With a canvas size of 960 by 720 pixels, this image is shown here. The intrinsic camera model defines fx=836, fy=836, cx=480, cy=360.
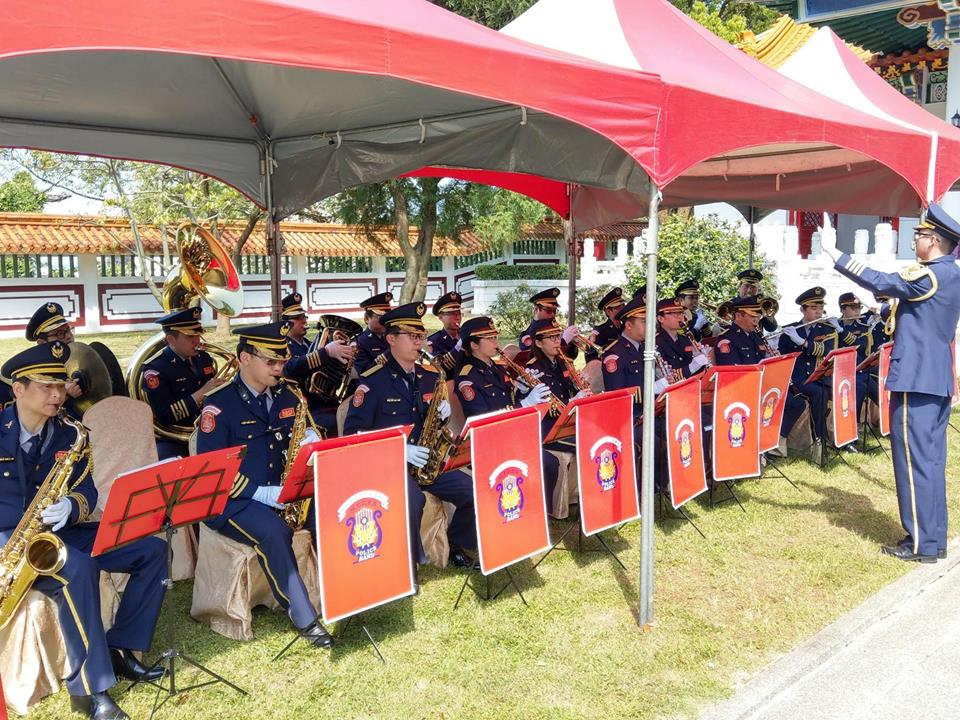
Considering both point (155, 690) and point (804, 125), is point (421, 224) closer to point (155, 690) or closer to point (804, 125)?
point (804, 125)

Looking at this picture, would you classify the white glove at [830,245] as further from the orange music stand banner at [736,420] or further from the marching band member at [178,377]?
the marching band member at [178,377]

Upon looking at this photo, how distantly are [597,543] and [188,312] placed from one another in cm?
312

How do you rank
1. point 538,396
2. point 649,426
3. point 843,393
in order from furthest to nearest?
point 843,393, point 538,396, point 649,426

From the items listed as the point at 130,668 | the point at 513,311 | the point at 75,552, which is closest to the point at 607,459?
the point at 130,668

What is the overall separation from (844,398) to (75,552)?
230 inches

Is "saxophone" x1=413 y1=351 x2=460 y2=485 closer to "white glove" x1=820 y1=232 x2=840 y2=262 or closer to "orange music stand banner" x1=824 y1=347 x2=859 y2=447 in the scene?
"white glove" x1=820 y1=232 x2=840 y2=262

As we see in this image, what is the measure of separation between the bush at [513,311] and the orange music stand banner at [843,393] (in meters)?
12.2

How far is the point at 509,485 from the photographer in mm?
4262

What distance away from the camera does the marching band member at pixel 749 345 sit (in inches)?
299

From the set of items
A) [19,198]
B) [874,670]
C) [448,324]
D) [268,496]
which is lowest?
[874,670]

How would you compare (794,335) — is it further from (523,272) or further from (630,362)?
(523,272)

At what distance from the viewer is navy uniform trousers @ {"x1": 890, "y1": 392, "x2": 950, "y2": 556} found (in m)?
5.10

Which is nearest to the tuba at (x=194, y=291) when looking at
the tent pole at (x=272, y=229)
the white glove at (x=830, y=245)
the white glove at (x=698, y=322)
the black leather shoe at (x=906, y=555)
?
the tent pole at (x=272, y=229)

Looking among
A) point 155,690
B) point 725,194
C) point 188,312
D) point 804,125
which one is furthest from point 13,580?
point 725,194
